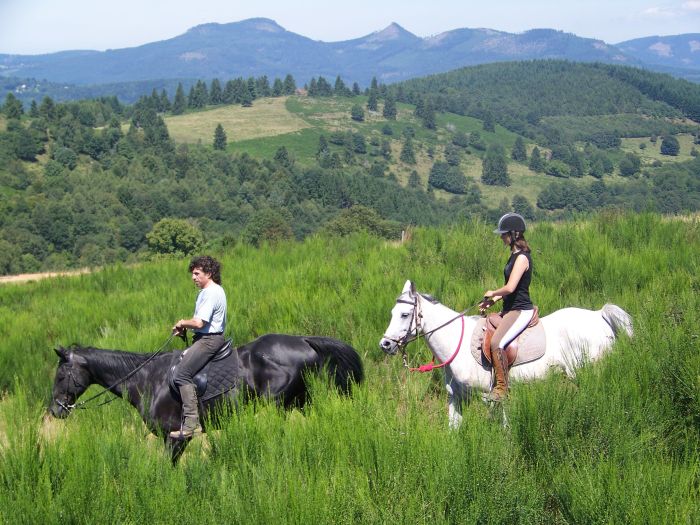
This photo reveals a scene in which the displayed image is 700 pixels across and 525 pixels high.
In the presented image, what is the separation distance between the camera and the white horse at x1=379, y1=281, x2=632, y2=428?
747 centimetres

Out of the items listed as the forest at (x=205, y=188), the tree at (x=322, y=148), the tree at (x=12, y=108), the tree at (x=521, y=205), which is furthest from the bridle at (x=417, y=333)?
the tree at (x=322, y=148)

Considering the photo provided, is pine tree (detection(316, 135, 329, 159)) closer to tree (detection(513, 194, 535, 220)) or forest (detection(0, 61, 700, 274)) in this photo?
forest (detection(0, 61, 700, 274))

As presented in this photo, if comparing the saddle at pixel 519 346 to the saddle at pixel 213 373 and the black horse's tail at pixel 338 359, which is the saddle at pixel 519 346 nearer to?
the black horse's tail at pixel 338 359

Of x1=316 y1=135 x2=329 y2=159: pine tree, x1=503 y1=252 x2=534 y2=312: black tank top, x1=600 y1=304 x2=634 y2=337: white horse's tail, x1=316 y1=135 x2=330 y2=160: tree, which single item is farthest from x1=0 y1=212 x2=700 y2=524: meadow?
x1=316 y1=135 x2=329 y2=159: pine tree

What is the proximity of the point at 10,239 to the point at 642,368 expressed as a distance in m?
96.7

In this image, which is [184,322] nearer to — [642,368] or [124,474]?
[124,474]

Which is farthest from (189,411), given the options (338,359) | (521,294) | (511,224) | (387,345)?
(511,224)

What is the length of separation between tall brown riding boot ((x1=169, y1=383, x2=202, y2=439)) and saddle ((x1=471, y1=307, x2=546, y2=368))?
3110mm

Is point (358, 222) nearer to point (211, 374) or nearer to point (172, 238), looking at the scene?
point (172, 238)

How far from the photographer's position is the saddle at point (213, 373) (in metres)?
7.41

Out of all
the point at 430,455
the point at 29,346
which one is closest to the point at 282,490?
the point at 430,455

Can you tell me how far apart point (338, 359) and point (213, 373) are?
1.45 meters

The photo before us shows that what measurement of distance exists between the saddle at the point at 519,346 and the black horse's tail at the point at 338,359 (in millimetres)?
1425

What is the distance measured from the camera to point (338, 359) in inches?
313
